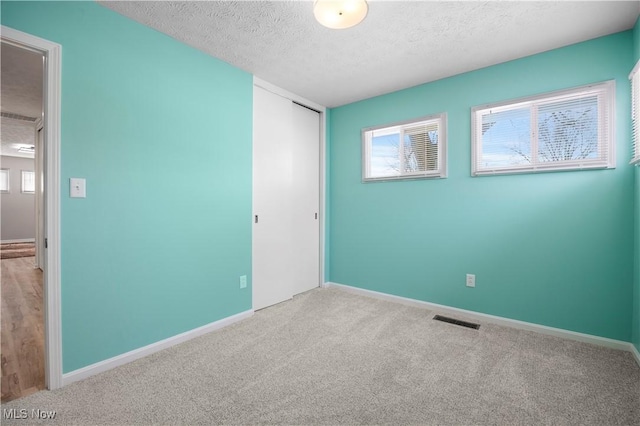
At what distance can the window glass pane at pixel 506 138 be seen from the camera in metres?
2.68

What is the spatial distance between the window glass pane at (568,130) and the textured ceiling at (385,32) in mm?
521

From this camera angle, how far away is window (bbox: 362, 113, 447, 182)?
318 cm

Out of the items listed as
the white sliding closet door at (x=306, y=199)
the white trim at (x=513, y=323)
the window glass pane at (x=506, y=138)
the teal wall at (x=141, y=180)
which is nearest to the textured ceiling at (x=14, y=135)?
the teal wall at (x=141, y=180)

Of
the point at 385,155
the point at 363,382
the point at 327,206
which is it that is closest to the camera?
the point at 363,382

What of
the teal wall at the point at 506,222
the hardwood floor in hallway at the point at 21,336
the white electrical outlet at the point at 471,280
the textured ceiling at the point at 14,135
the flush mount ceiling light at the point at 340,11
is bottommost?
the hardwood floor in hallway at the point at 21,336

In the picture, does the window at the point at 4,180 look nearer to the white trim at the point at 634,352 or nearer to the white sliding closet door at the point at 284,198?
the white sliding closet door at the point at 284,198

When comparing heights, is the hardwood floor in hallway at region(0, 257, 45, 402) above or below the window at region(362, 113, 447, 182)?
below

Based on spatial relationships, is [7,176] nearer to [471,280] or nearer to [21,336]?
[21,336]

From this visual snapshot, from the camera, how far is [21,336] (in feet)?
8.30

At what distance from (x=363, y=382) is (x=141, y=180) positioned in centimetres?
216

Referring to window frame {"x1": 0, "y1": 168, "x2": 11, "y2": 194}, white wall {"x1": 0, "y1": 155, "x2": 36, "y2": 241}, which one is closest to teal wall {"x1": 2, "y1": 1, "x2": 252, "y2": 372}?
white wall {"x1": 0, "y1": 155, "x2": 36, "y2": 241}

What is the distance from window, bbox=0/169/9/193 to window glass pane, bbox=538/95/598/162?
12.0 metres

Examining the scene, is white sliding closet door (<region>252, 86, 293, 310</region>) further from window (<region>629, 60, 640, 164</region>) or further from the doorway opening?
window (<region>629, 60, 640, 164</region>)

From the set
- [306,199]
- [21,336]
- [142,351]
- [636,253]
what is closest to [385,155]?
[306,199]
